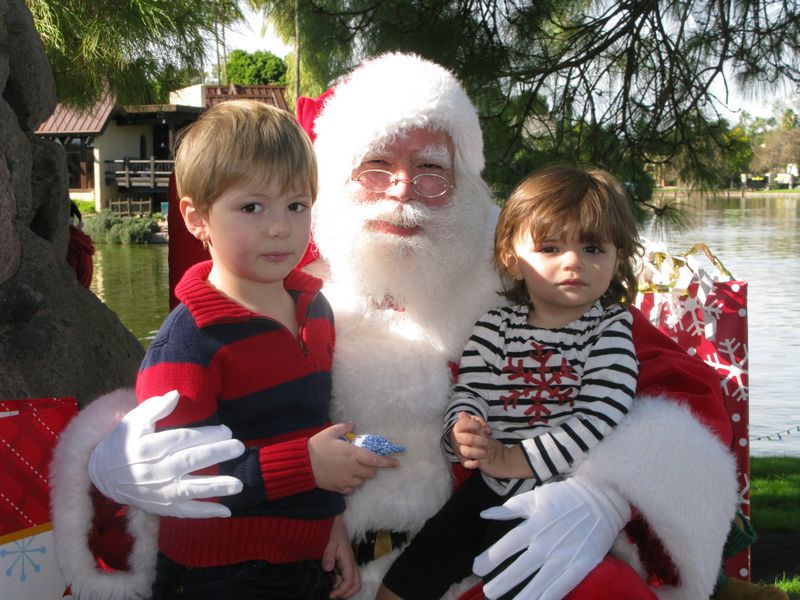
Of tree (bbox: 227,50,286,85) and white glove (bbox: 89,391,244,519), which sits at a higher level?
tree (bbox: 227,50,286,85)

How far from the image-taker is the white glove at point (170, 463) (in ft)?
4.94

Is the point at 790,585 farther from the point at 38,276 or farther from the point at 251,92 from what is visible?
the point at 251,92

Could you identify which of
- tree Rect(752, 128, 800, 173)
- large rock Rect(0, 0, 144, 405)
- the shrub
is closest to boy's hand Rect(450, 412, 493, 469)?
large rock Rect(0, 0, 144, 405)

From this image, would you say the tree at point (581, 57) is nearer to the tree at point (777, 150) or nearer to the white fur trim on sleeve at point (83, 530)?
the white fur trim on sleeve at point (83, 530)

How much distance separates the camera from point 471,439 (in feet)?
5.46

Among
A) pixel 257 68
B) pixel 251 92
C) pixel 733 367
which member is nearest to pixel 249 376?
pixel 733 367

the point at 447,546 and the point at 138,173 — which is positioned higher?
the point at 138,173

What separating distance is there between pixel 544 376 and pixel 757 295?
876 cm

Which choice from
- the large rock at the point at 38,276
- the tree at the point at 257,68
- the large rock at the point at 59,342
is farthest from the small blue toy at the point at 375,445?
the tree at the point at 257,68

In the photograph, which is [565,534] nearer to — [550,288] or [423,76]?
[550,288]

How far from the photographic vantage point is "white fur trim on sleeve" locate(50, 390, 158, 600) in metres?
1.68

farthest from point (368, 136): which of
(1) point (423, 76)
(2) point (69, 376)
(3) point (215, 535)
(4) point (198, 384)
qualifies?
(2) point (69, 376)

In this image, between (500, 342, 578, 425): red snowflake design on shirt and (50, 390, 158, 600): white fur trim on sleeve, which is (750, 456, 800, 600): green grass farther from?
(50, 390, 158, 600): white fur trim on sleeve

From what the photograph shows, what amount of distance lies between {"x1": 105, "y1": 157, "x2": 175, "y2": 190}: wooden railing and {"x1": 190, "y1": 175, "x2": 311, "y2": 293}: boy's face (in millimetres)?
23655
